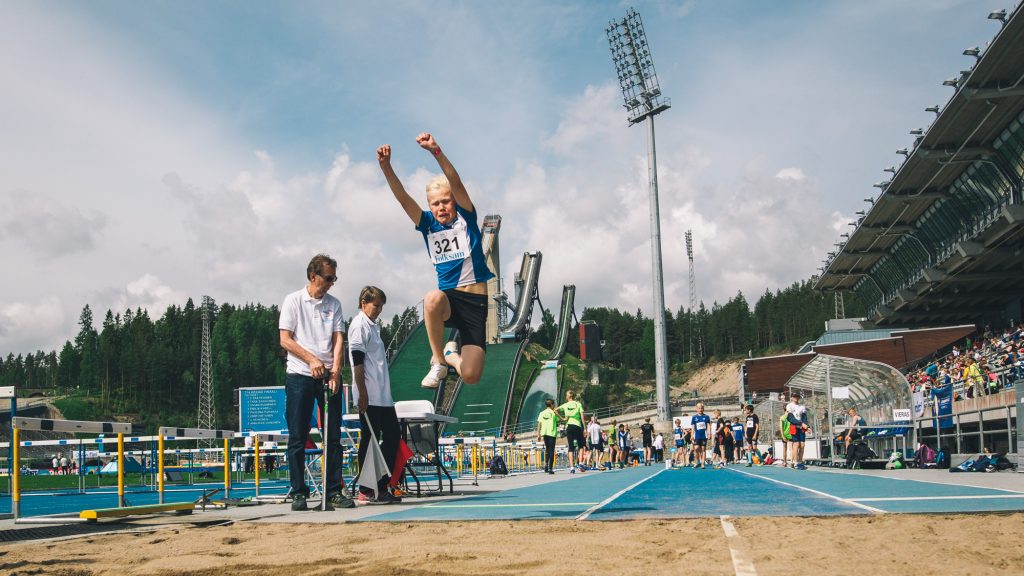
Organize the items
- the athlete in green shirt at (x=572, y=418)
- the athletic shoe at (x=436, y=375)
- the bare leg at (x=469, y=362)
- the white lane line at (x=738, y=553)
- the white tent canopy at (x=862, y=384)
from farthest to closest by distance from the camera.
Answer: the white tent canopy at (x=862, y=384)
the athlete in green shirt at (x=572, y=418)
the athletic shoe at (x=436, y=375)
the bare leg at (x=469, y=362)
the white lane line at (x=738, y=553)

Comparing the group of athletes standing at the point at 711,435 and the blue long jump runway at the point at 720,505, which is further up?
the blue long jump runway at the point at 720,505

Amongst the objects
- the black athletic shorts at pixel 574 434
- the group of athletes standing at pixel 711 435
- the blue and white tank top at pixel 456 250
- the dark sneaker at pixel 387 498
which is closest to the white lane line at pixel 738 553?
the blue and white tank top at pixel 456 250

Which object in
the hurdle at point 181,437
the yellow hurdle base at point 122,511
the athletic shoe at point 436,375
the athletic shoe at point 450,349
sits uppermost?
the athletic shoe at point 450,349

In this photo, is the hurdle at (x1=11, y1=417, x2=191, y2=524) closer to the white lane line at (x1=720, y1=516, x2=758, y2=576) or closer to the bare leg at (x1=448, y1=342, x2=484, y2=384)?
Answer: the bare leg at (x1=448, y1=342, x2=484, y2=384)

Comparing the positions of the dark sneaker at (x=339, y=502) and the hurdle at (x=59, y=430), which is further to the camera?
the dark sneaker at (x=339, y=502)

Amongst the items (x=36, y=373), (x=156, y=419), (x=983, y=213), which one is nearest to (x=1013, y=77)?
(x=983, y=213)

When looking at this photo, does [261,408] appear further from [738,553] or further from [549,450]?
[738,553]

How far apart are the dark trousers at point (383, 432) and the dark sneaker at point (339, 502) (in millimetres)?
548

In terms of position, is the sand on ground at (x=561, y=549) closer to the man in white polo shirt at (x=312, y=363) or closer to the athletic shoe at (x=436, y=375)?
the athletic shoe at (x=436, y=375)

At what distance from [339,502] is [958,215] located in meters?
37.6

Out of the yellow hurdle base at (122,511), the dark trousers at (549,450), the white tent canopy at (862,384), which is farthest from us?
the white tent canopy at (862,384)

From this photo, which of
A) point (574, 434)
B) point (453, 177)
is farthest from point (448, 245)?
point (574, 434)

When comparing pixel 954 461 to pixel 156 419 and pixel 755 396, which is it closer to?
pixel 755 396

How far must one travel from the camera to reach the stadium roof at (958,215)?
27609 mm
